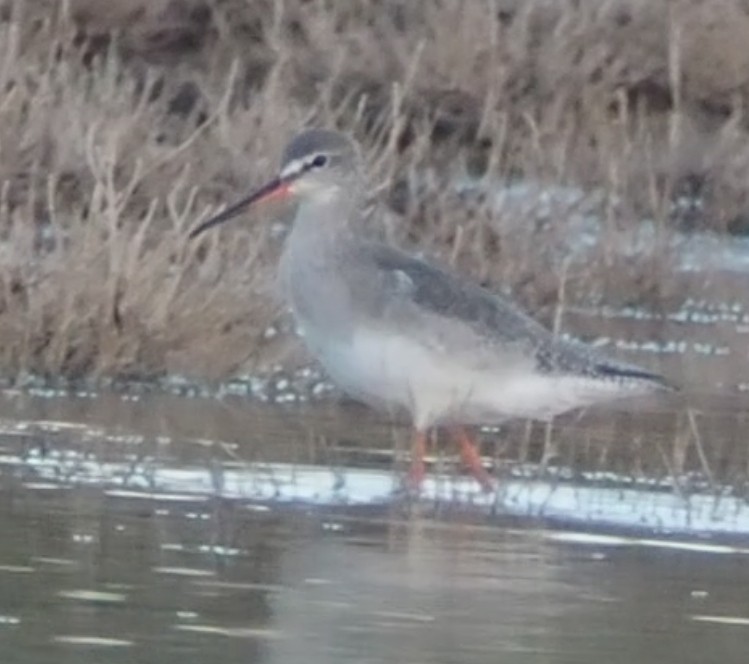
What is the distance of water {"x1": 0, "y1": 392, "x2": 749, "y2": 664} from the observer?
627cm

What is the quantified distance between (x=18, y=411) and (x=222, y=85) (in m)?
5.86

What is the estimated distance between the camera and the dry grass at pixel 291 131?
34.3ft

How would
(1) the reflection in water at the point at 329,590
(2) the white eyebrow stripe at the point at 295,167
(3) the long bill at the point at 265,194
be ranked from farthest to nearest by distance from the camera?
(2) the white eyebrow stripe at the point at 295,167 < (3) the long bill at the point at 265,194 < (1) the reflection in water at the point at 329,590

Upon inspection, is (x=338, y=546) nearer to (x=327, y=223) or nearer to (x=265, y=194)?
(x=327, y=223)

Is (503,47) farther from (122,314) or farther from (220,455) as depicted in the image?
(220,455)

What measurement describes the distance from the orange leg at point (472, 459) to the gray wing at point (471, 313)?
28 cm

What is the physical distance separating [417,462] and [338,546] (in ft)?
4.36

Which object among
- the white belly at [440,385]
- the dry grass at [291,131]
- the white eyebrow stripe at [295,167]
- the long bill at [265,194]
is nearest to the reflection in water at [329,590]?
the white belly at [440,385]

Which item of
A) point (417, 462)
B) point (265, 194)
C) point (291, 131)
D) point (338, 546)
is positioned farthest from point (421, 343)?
point (291, 131)

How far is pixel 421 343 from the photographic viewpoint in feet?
29.0

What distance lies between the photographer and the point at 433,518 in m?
8.08

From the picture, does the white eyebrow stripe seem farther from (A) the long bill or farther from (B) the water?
(B) the water

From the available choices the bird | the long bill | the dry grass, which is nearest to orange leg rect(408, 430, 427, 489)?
the bird

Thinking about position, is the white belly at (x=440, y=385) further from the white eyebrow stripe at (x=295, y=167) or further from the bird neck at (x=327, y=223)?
the white eyebrow stripe at (x=295, y=167)
